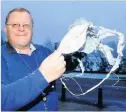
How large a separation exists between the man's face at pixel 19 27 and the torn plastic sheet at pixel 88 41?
38 centimetres

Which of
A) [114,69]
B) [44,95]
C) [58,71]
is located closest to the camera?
[58,71]

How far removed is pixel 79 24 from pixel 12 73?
55cm

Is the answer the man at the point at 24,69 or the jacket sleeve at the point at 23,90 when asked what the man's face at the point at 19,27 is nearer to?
the man at the point at 24,69

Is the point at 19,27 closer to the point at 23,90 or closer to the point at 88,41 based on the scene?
the point at 88,41

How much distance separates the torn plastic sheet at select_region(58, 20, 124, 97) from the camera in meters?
1.74

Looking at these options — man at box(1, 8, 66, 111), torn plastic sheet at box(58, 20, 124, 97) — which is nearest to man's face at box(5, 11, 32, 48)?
man at box(1, 8, 66, 111)

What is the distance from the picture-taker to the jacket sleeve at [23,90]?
173 centimetres

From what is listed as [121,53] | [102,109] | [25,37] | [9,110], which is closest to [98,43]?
[121,53]

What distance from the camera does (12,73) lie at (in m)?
2.24

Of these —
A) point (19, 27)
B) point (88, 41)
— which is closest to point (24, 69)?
point (19, 27)

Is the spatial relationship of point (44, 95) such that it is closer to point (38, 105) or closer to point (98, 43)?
point (38, 105)

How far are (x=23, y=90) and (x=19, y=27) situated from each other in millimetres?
567

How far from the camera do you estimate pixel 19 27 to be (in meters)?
2.22

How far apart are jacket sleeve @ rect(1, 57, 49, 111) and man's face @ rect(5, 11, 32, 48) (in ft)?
1.46
